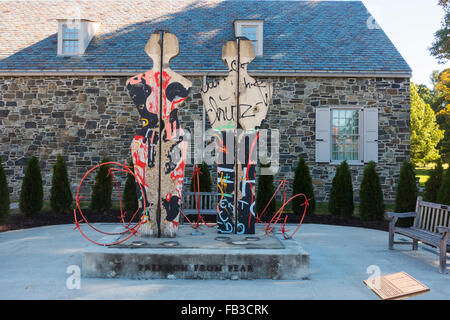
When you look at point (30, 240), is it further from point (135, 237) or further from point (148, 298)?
point (148, 298)

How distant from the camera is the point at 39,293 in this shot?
3717 millimetres

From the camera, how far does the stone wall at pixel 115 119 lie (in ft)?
37.7

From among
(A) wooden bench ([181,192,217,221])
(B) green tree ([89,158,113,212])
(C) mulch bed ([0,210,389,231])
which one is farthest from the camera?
(B) green tree ([89,158,113,212])

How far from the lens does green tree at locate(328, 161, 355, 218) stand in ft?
29.3

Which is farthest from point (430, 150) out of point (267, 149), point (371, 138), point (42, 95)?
point (42, 95)

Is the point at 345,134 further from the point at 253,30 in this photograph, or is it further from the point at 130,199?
the point at 130,199

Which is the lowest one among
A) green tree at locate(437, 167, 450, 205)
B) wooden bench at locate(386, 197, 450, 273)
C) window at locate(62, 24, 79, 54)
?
wooden bench at locate(386, 197, 450, 273)

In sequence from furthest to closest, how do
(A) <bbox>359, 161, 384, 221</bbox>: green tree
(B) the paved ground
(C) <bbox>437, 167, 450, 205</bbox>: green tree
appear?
(A) <bbox>359, 161, 384, 221</bbox>: green tree, (C) <bbox>437, 167, 450, 205</bbox>: green tree, (B) the paved ground

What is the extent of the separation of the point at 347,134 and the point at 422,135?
18.8 meters

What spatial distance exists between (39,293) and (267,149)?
8566 millimetres

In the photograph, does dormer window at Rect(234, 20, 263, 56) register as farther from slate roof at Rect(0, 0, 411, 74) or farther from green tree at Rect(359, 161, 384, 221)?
green tree at Rect(359, 161, 384, 221)

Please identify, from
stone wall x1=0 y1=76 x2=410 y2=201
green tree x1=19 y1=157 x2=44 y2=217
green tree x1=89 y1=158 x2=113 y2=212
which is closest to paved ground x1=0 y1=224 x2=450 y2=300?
green tree x1=19 y1=157 x2=44 y2=217

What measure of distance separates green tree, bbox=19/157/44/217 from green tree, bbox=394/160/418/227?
25.5ft

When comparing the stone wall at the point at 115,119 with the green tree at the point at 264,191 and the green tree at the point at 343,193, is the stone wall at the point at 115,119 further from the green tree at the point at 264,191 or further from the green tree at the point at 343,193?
the green tree at the point at 264,191
